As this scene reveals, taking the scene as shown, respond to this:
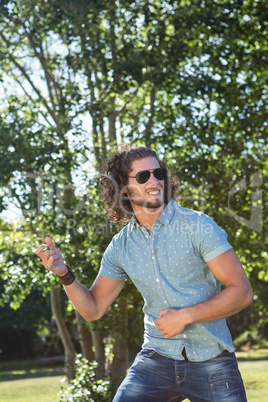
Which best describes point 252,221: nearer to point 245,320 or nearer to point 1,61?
point 1,61

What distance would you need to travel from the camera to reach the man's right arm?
2799 mm

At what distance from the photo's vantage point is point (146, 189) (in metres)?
2.92

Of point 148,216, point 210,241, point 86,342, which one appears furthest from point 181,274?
point 86,342

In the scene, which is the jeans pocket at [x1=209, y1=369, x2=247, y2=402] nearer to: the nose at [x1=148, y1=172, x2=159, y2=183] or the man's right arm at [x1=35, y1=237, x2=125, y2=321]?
the man's right arm at [x1=35, y1=237, x2=125, y2=321]

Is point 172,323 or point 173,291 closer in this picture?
point 172,323

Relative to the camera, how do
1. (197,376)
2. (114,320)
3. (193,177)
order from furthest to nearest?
(114,320) < (193,177) < (197,376)

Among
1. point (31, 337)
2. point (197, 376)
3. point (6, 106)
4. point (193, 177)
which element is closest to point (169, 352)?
point (197, 376)

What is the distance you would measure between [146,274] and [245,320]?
28.1 metres

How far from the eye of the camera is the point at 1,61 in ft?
27.8

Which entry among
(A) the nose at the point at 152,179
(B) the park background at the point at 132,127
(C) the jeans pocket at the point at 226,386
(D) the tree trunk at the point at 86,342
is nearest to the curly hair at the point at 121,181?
(A) the nose at the point at 152,179

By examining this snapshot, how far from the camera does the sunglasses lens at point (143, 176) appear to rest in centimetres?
295

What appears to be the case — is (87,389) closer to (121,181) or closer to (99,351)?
(99,351)

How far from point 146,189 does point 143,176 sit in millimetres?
81

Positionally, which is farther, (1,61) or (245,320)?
(245,320)
